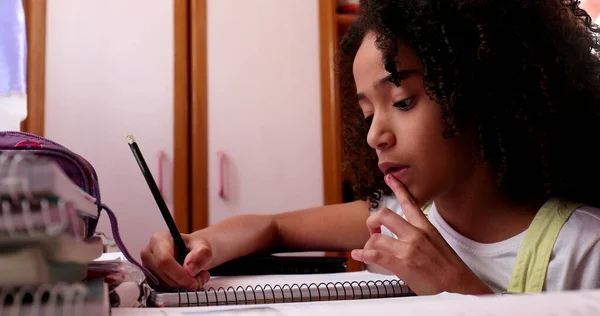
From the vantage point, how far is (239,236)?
2.77ft

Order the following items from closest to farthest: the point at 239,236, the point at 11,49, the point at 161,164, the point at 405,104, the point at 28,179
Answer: the point at 28,179 < the point at 405,104 < the point at 239,236 < the point at 11,49 < the point at 161,164

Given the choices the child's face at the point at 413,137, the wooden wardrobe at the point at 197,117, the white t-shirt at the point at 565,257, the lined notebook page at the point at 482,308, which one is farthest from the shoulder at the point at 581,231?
the wooden wardrobe at the point at 197,117

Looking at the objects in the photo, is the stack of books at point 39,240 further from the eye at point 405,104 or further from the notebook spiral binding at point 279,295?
the eye at point 405,104

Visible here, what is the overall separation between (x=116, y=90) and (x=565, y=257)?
5.00ft

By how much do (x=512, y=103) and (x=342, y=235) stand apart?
39 centimetres

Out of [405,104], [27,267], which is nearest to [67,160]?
[27,267]

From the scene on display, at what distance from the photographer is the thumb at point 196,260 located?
2.00 feet

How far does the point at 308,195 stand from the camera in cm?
186

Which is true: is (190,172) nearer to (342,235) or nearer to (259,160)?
(259,160)

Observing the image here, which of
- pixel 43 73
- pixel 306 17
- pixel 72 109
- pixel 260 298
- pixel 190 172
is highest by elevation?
pixel 306 17

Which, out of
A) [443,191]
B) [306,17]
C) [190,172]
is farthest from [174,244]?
[306,17]

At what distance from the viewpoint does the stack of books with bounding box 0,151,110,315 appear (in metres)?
0.19

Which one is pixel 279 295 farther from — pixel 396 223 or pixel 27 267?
pixel 27 267

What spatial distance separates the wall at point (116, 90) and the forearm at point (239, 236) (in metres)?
0.91
